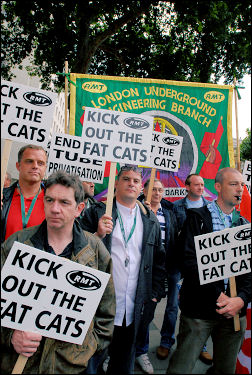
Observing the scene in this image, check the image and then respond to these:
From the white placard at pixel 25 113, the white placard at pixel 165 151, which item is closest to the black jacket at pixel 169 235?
the white placard at pixel 165 151

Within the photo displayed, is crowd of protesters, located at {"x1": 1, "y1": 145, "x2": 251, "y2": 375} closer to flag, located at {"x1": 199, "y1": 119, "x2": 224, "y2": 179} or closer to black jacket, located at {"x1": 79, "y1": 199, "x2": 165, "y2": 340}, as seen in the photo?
black jacket, located at {"x1": 79, "y1": 199, "x2": 165, "y2": 340}

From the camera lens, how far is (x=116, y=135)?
308 centimetres

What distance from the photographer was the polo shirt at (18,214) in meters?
2.57

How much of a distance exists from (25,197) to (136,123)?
4.09ft

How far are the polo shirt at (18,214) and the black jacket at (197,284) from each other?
3.99 ft

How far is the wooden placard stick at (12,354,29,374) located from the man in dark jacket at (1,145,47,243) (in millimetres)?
1036

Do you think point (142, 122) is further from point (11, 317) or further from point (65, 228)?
point (11, 317)

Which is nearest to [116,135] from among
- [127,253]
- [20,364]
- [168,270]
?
[127,253]

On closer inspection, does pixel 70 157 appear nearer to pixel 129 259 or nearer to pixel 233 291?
pixel 129 259

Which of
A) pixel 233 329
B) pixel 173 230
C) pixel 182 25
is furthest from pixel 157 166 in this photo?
pixel 182 25

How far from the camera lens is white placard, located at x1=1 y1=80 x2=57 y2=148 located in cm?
275

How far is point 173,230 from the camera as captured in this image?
389 centimetres

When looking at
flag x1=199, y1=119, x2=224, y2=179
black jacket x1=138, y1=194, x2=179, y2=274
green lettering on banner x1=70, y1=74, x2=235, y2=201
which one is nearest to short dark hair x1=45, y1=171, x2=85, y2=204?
black jacket x1=138, y1=194, x2=179, y2=274

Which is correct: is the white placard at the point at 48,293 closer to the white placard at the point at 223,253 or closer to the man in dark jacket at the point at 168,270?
the white placard at the point at 223,253
